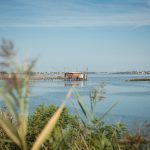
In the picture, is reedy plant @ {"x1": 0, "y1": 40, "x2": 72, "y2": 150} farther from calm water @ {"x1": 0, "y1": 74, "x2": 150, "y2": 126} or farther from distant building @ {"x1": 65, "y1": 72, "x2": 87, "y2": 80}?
distant building @ {"x1": 65, "y1": 72, "x2": 87, "y2": 80}

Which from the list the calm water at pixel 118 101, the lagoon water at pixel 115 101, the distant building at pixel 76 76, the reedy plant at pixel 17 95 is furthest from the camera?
the distant building at pixel 76 76

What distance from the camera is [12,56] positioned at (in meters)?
1.51

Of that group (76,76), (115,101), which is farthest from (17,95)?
(76,76)

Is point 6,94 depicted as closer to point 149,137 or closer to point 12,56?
point 12,56

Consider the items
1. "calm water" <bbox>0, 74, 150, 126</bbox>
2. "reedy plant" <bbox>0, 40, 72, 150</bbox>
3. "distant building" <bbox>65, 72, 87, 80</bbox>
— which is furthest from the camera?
"distant building" <bbox>65, 72, 87, 80</bbox>

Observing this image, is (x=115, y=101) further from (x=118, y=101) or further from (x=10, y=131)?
(x=10, y=131)

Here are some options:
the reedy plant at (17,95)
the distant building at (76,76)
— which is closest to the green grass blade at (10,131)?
the reedy plant at (17,95)

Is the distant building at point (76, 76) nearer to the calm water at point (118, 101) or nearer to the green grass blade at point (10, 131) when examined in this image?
the calm water at point (118, 101)

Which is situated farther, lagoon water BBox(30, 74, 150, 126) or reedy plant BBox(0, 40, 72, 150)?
lagoon water BBox(30, 74, 150, 126)

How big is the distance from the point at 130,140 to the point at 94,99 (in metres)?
0.90

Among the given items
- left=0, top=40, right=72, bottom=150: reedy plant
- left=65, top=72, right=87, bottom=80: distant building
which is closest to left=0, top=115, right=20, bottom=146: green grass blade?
left=0, top=40, right=72, bottom=150: reedy plant

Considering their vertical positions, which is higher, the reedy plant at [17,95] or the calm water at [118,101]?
the reedy plant at [17,95]

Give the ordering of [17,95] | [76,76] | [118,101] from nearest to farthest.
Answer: [17,95] → [118,101] → [76,76]

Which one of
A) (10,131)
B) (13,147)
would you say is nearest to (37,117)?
(13,147)
